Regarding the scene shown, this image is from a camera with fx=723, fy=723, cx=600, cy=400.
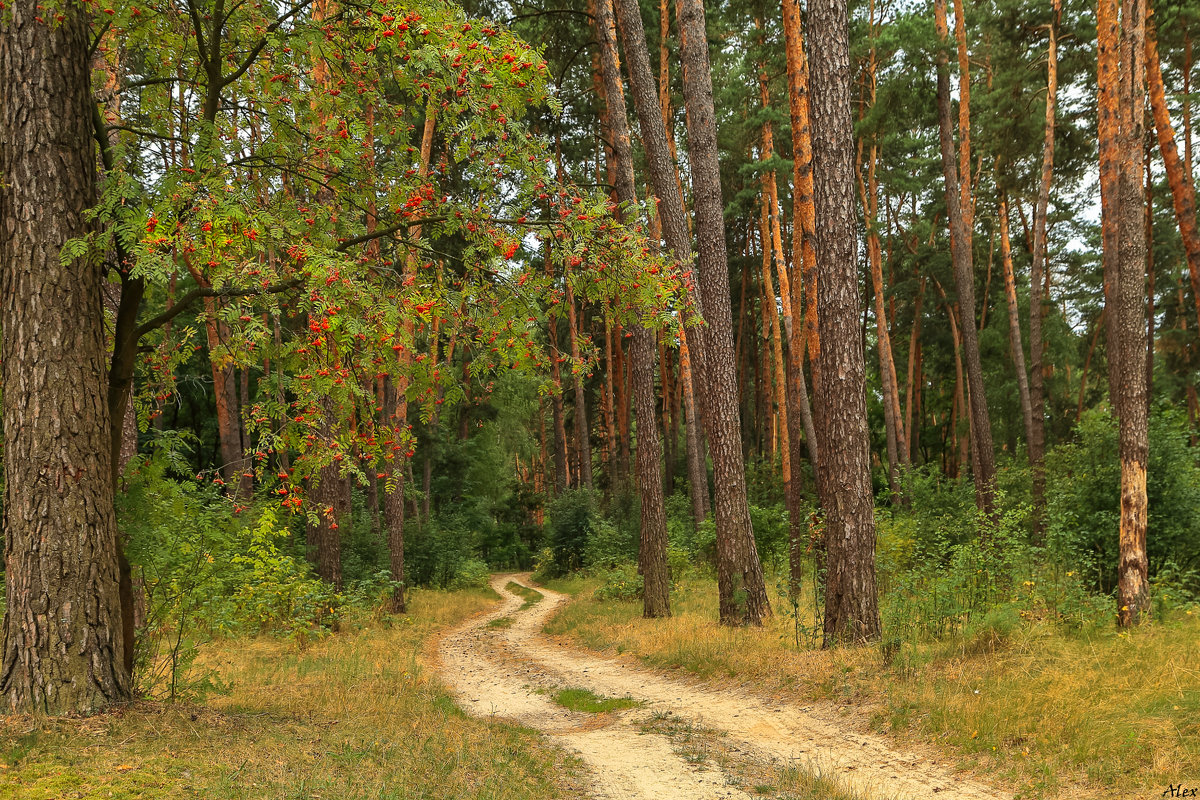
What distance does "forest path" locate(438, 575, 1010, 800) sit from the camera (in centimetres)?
494

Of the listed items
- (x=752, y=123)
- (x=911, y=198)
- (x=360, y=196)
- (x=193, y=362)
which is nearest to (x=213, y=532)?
(x=360, y=196)

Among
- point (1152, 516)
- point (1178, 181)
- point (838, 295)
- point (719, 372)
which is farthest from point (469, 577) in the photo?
point (1178, 181)

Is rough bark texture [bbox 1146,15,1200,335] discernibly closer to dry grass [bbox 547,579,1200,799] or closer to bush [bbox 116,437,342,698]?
dry grass [bbox 547,579,1200,799]

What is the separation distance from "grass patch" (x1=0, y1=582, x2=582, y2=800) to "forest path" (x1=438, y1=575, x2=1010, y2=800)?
0.47 meters

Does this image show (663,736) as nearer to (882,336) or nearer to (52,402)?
(52,402)

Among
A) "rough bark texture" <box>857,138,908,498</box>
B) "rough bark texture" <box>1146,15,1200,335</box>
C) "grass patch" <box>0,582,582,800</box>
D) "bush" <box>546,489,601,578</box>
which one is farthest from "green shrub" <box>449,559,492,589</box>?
"rough bark texture" <box>1146,15,1200,335</box>

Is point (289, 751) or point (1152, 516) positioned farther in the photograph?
point (1152, 516)

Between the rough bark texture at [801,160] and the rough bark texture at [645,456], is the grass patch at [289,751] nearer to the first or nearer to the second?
the rough bark texture at [645,456]

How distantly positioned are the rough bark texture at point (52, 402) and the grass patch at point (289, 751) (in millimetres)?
446

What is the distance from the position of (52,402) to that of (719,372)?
793 cm

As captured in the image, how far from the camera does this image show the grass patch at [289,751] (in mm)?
3893

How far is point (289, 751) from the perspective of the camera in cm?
482

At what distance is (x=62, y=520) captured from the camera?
4.87 m

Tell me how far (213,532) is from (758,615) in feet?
24.3
